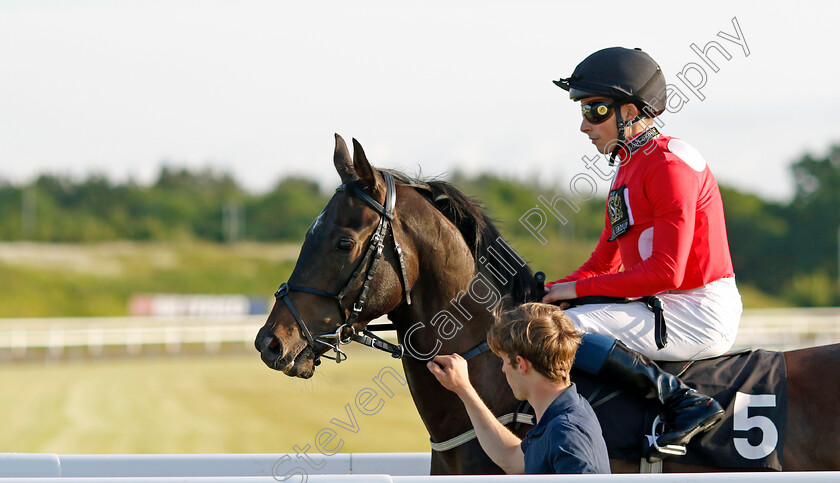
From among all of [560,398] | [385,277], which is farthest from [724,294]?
[385,277]

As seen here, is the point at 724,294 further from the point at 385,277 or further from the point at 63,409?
the point at 63,409

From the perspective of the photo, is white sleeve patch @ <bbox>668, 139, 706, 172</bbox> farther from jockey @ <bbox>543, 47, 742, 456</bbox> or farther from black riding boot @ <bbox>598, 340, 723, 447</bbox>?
black riding boot @ <bbox>598, 340, 723, 447</bbox>

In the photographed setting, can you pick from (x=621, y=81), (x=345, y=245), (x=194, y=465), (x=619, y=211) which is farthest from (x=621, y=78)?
(x=194, y=465)

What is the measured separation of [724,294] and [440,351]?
1.13m

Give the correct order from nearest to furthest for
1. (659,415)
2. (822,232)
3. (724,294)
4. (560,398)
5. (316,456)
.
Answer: (560,398)
(659,415)
(724,294)
(316,456)
(822,232)

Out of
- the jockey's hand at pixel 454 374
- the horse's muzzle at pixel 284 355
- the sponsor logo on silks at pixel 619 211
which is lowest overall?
the horse's muzzle at pixel 284 355

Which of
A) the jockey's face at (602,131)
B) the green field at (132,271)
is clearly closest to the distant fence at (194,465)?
the jockey's face at (602,131)

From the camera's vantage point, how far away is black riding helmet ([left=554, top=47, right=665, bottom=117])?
11.4 feet

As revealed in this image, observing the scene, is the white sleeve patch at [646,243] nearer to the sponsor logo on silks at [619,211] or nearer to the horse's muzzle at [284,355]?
the sponsor logo on silks at [619,211]

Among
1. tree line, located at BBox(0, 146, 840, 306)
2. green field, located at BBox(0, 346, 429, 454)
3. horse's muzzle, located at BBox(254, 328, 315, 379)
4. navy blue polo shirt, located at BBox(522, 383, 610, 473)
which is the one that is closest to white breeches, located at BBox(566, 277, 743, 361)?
navy blue polo shirt, located at BBox(522, 383, 610, 473)

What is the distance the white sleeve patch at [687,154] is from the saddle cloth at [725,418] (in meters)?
0.79

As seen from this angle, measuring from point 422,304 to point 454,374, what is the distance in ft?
1.79

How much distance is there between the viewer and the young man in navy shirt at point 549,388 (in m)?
2.47

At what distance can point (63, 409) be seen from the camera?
14109mm
